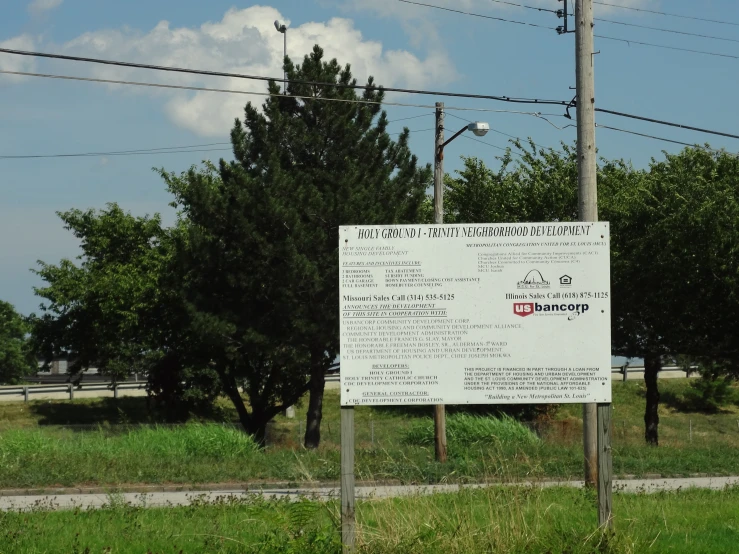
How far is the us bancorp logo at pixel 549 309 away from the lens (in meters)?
7.57

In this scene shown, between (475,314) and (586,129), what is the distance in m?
7.09

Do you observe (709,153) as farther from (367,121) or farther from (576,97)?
(576,97)

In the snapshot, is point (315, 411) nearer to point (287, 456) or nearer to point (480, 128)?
point (287, 456)

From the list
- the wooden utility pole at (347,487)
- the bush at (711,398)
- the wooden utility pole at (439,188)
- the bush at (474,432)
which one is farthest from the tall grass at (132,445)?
the bush at (711,398)

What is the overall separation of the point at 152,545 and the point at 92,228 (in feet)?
125

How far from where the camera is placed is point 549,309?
24.9ft

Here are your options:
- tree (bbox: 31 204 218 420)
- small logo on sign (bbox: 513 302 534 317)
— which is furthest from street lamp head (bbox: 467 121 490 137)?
tree (bbox: 31 204 218 420)

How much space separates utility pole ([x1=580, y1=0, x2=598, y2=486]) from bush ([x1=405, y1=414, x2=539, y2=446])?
28.0 feet

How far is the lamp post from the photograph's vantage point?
20156 millimetres

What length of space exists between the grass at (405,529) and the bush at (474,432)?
12.1 meters

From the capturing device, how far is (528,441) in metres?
A: 22.4

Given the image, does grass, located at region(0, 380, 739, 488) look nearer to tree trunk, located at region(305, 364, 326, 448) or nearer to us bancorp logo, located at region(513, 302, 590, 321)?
tree trunk, located at region(305, 364, 326, 448)

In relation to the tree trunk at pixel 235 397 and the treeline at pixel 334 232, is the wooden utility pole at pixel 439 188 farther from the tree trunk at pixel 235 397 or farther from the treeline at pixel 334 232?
the tree trunk at pixel 235 397

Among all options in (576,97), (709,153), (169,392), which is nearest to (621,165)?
(709,153)
